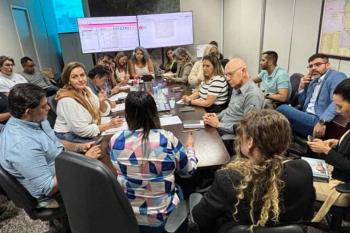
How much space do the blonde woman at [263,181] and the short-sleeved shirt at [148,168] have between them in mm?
322

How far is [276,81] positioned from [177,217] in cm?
249

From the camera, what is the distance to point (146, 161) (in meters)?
1.21

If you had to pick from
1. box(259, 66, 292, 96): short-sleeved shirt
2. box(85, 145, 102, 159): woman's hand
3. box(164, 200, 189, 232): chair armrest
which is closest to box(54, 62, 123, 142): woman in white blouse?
box(85, 145, 102, 159): woman's hand

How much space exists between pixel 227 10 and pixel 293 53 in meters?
2.59

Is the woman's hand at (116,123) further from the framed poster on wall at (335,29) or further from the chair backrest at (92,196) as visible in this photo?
the framed poster on wall at (335,29)

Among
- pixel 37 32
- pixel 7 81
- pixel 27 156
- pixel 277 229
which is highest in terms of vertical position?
pixel 37 32

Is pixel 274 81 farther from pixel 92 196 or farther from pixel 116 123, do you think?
pixel 92 196

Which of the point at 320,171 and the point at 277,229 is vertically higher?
the point at 277,229

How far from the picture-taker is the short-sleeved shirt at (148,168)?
1213mm

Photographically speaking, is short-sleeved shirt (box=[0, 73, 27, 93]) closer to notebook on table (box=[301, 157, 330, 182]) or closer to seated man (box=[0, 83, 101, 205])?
seated man (box=[0, 83, 101, 205])

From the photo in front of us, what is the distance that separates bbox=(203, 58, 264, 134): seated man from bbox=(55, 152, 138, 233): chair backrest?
48.7 inches

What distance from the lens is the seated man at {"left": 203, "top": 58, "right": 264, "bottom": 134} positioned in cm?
211

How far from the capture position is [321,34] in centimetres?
287

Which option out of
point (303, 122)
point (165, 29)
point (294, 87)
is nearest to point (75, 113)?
point (303, 122)
